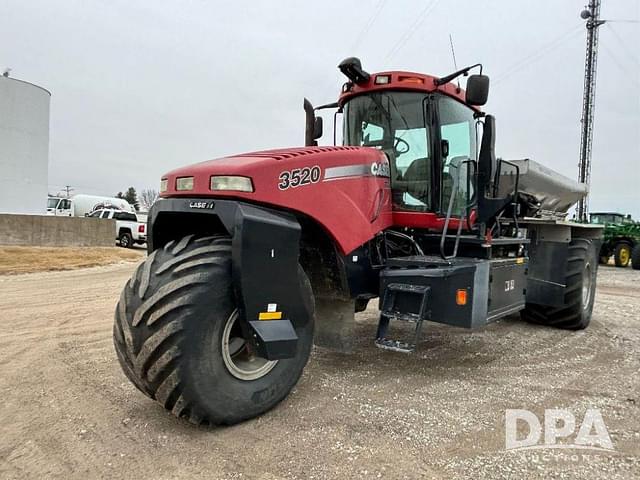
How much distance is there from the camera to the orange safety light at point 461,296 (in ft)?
12.8

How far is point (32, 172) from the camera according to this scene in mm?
21172

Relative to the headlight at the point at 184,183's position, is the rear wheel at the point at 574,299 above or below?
below

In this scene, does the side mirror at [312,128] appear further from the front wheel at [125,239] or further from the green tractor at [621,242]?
the front wheel at [125,239]

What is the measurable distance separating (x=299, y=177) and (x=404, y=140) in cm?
154

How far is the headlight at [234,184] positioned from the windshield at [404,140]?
6.17 feet

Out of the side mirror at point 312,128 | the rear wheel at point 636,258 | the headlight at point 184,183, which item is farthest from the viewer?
the rear wheel at point 636,258

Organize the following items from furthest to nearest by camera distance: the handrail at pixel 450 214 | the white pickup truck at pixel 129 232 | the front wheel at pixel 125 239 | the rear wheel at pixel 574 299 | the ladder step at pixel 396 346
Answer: the front wheel at pixel 125 239 < the white pickup truck at pixel 129 232 < the rear wheel at pixel 574 299 < the handrail at pixel 450 214 < the ladder step at pixel 396 346

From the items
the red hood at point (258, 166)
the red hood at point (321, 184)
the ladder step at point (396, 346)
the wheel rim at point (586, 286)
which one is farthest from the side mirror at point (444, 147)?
the wheel rim at point (586, 286)

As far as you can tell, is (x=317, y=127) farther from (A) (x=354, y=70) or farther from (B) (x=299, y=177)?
(B) (x=299, y=177)

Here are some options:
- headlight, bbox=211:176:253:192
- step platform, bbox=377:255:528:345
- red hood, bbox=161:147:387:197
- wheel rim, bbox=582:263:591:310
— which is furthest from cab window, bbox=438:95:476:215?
wheel rim, bbox=582:263:591:310

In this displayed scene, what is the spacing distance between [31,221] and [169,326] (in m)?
15.9

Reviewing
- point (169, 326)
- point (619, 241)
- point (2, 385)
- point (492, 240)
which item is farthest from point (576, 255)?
point (619, 241)

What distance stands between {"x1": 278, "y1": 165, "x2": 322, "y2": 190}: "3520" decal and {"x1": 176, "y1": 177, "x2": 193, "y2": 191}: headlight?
0.57m

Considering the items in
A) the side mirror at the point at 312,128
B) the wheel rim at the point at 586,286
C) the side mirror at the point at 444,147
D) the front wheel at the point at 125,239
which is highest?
the side mirror at the point at 312,128
